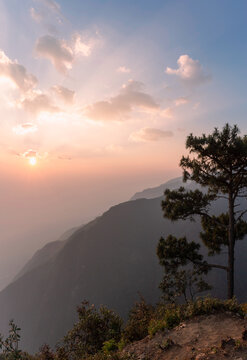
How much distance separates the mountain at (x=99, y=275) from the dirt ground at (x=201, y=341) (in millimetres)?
96047

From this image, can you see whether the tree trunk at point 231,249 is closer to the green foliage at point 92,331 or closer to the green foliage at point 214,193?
the green foliage at point 214,193

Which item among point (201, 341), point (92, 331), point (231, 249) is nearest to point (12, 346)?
point (92, 331)

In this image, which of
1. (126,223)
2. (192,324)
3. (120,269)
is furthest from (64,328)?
(192,324)

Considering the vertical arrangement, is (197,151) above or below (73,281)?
above

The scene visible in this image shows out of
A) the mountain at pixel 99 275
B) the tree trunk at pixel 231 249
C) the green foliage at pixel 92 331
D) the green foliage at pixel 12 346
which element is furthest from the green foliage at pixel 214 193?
the mountain at pixel 99 275

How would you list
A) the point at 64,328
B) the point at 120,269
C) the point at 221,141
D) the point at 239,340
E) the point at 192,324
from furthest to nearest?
the point at 120,269 → the point at 64,328 → the point at 221,141 → the point at 192,324 → the point at 239,340

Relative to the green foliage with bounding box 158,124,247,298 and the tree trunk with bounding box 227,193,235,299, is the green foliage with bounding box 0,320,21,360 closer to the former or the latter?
the green foliage with bounding box 158,124,247,298

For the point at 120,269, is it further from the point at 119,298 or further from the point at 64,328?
the point at 64,328

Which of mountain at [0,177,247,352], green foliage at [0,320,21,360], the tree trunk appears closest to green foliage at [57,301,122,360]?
green foliage at [0,320,21,360]

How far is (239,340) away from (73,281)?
141 metres

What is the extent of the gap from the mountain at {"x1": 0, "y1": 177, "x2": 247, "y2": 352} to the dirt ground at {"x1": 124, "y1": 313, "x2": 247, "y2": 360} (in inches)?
3781

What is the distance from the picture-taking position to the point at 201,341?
678 centimetres

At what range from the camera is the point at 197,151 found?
13.0 m

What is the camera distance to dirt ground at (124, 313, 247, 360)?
5883 millimetres
